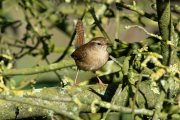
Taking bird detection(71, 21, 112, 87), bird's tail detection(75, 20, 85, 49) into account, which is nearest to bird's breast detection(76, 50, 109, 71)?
bird detection(71, 21, 112, 87)

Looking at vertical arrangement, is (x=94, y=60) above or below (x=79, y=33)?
below

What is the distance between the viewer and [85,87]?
217 centimetres

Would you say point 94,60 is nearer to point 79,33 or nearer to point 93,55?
point 93,55

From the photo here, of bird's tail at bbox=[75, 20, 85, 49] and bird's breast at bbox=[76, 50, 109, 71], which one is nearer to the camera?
bird's breast at bbox=[76, 50, 109, 71]

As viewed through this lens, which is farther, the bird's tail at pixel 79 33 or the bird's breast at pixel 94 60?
the bird's tail at pixel 79 33

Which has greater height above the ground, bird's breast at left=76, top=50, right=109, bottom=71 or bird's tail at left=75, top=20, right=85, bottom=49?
bird's tail at left=75, top=20, right=85, bottom=49

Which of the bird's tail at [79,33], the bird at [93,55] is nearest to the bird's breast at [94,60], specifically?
the bird at [93,55]

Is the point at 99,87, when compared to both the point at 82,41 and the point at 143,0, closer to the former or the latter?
the point at 82,41

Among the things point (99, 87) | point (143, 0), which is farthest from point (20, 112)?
point (143, 0)

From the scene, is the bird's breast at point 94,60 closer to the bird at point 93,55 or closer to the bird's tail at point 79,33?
the bird at point 93,55

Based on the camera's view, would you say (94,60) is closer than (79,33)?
Yes

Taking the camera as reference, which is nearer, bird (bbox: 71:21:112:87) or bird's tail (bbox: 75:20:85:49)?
bird (bbox: 71:21:112:87)

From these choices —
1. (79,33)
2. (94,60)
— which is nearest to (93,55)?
(94,60)

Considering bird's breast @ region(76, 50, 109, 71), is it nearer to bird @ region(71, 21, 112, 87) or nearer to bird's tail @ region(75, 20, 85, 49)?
bird @ region(71, 21, 112, 87)
